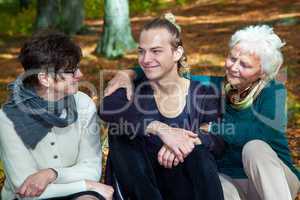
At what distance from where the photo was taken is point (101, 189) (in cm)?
335

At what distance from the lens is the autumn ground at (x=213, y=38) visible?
9766 mm

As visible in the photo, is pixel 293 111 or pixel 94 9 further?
pixel 94 9

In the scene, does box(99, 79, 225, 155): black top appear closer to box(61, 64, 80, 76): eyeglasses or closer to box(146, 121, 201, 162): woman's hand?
box(146, 121, 201, 162): woman's hand

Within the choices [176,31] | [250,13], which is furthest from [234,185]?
[250,13]

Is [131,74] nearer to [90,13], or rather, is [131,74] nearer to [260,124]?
[260,124]

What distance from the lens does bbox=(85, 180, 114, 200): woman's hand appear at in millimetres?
3322

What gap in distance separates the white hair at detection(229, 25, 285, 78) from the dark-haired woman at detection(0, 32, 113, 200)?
1239 mm

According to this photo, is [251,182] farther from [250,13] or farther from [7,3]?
[7,3]

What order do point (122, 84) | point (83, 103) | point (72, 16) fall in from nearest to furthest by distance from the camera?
1. point (83, 103)
2. point (122, 84)
3. point (72, 16)

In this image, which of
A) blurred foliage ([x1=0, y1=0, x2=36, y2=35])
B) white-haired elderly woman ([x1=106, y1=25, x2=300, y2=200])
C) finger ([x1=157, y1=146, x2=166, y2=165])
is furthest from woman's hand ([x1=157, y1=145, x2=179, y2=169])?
blurred foliage ([x1=0, y1=0, x2=36, y2=35])

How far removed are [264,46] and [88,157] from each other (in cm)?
152

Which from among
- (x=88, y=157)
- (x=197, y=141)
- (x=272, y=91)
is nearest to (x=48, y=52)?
(x=88, y=157)

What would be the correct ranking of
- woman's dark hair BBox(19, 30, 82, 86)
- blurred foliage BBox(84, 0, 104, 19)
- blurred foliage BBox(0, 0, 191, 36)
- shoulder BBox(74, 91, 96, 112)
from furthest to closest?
blurred foliage BBox(84, 0, 104, 19), blurred foliage BBox(0, 0, 191, 36), shoulder BBox(74, 91, 96, 112), woman's dark hair BBox(19, 30, 82, 86)

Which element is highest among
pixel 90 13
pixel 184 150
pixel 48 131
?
pixel 90 13
